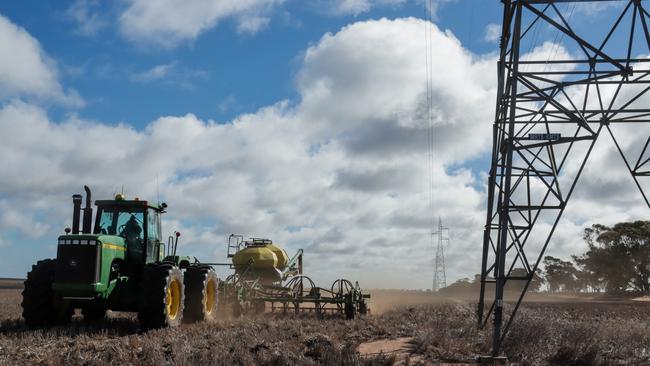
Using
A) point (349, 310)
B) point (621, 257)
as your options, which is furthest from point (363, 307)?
point (621, 257)

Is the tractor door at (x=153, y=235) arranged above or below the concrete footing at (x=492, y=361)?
above

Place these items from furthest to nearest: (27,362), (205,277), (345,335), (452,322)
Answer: (452,322)
(205,277)
(345,335)
(27,362)

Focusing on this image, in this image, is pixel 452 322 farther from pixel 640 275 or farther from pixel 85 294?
pixel 640 275

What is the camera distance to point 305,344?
13.2 meters

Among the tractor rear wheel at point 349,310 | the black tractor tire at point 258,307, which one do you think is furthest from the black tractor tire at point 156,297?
the tractor rear wheel at point 349,310

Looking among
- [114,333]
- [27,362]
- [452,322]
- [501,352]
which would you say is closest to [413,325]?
[452,322]

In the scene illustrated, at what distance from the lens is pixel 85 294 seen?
1453 centimetres

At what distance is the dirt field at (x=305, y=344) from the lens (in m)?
11.2

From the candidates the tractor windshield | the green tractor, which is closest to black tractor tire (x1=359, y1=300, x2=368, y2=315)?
the green tractor

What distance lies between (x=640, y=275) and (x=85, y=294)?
5971 centimetres

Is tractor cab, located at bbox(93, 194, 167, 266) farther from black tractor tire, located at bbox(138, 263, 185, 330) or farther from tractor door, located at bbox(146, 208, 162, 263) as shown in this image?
black tractor tire, located at bbox(138, 263, 185, 330)

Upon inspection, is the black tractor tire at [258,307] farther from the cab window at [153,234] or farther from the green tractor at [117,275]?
the cab window at [153,234]

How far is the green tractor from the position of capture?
1457 centimetres

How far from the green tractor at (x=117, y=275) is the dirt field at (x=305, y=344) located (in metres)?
0.57
